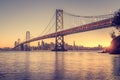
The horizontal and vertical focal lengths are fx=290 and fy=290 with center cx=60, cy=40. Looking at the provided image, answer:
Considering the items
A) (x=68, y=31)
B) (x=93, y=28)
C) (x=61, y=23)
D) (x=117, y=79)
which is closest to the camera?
(x=117, y=79)

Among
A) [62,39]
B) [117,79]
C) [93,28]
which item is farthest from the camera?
[62,39]

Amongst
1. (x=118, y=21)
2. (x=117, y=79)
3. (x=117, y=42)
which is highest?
(x=118, y=21)

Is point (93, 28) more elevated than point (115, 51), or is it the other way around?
point (93, 28)

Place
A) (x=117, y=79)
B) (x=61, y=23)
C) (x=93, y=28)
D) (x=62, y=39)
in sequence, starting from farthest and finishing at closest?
(x=61, y=23)
(x=62, y=39)
(x=93, y=28)
(x=117, y=79)

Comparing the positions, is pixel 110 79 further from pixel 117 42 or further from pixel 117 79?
pixel 117 42

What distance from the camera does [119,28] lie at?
83500 millimetres

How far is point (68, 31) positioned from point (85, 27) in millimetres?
11567

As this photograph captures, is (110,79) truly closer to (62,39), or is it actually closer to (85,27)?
(85,27)

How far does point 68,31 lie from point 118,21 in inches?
900

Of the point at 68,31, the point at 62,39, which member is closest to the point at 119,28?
the point at 68,31

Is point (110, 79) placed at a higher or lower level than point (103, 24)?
lower

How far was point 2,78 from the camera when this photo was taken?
21.7m

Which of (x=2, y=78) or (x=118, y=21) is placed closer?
(x=2, y=78)

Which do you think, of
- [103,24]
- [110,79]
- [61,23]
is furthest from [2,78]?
[61,23]
